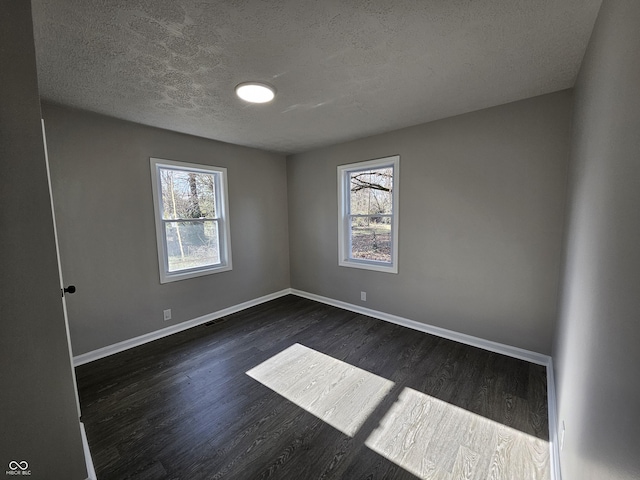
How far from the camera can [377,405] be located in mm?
2012

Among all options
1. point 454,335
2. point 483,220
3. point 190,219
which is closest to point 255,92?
point 190,219

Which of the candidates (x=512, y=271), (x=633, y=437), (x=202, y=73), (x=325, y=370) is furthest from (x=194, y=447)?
(x=512, y=271)

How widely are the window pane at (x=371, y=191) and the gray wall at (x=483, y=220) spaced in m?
0.24

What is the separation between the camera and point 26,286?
3.88 feet

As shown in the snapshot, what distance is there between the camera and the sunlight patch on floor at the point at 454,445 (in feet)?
4.94

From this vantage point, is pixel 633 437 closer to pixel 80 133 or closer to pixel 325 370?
pixel 325 370

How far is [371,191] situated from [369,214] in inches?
12.5

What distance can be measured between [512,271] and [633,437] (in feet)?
7.30

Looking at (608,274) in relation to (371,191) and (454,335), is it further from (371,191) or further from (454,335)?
(371,191)

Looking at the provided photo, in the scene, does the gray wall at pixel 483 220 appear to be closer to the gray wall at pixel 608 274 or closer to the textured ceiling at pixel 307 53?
the textured ceiling at pixel 307 53

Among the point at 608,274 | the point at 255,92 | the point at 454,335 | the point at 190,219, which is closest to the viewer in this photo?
the point at 608,274

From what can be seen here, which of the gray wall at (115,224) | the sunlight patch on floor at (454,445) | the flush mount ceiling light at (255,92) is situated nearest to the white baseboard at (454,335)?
the sunlight patch on floor at (454,445)

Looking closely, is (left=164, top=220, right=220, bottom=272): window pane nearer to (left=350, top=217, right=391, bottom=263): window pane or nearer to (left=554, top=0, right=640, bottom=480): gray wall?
(left=350, top=217, right=391, bottom=263): window pane

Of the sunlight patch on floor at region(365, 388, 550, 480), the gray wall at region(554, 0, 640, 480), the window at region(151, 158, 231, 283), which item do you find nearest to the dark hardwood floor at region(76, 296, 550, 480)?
the sunlight patch on floor at region(365, 388, 550, 480)
